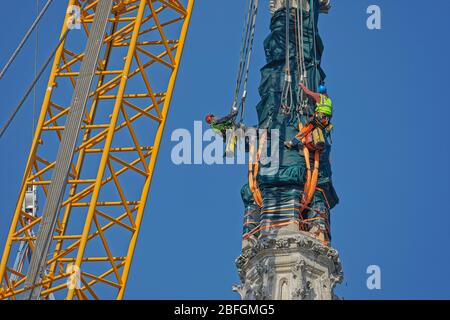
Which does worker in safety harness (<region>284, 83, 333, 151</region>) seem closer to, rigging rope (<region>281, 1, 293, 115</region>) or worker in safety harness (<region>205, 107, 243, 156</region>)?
rigging rope (<region>281, 1, 293, 115</region>)

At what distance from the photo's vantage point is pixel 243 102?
4102 inches

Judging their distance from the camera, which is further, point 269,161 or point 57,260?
point 269,161

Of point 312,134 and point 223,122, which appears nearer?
point 223,122

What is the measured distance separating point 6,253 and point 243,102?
27.1 metres

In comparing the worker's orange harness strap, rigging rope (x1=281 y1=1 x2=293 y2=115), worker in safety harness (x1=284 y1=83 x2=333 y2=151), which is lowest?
the worker's orange harness strap

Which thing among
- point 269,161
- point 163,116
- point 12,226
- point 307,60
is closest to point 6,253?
point 12,226

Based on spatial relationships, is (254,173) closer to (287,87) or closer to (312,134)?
(312,134)

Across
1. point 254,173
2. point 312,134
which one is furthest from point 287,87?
point 254,173

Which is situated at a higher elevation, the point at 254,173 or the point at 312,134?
the point at 312,134

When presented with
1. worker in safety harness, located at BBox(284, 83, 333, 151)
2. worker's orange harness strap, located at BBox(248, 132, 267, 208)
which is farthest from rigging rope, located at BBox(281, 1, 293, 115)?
worker's orange harness strap, located at BBox(248, 132, 267, 208)

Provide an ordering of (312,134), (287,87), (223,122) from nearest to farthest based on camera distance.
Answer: (223,122)
(312,134)
(287,87)
